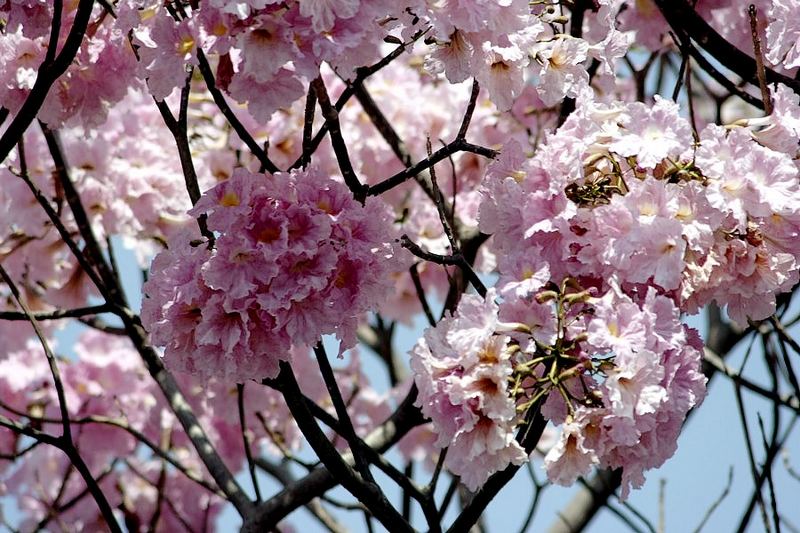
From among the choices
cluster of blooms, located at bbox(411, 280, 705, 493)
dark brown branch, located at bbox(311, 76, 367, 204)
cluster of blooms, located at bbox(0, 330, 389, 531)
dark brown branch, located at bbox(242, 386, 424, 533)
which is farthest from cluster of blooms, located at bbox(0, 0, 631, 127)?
cluster of blooms, located at bbox(0, 330, 389, 531)

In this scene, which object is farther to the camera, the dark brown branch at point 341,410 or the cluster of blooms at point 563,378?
the dark brown branch at point 341,410

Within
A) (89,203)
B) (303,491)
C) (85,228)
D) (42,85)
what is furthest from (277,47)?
(89,203)

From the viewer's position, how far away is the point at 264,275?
67.7 inches

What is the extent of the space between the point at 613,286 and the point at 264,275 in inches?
20.8

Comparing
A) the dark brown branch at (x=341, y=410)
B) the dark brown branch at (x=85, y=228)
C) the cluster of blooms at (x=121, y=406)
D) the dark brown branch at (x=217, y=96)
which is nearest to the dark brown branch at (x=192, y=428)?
the dark brown branch at (x=85, y=228)

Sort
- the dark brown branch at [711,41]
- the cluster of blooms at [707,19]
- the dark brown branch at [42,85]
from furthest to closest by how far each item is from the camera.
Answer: the cluster of blooms at [707,19], the dark brown branch at [711,41], the dark brown branch at [42,85]

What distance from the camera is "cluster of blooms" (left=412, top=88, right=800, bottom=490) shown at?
5.32ft

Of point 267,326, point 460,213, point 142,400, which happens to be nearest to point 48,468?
point 142,400

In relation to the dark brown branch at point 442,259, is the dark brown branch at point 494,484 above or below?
below

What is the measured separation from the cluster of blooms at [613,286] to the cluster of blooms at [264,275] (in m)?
0.21

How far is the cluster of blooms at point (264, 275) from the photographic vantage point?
68.1 inches

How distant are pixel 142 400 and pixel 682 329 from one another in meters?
3.44

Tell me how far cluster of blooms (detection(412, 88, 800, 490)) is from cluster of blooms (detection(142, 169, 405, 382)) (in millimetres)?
206

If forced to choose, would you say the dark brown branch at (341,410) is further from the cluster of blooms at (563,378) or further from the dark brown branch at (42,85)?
the dark brown branch at (42,85)
